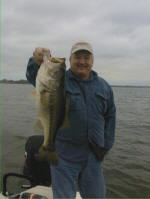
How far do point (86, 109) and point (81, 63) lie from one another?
0.75 metres

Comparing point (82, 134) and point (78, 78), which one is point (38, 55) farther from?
point (82, 134)

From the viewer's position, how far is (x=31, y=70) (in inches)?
131

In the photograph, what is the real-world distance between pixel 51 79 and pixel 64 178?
1.61m

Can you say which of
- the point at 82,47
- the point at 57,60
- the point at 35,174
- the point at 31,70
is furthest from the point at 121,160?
the point at 57,60

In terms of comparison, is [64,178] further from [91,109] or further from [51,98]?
[51,98]

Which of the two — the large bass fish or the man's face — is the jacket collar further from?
the large bass fish

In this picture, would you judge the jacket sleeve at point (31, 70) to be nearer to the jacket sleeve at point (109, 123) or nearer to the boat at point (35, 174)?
the jacket sleeve at point (109, 123)

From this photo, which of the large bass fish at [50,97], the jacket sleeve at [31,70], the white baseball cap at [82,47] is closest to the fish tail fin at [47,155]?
the large bass fish at [50,97]

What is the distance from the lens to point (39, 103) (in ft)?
9.61

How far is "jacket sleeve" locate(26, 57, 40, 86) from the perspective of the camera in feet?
10.6

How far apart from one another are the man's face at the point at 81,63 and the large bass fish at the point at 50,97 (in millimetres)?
704

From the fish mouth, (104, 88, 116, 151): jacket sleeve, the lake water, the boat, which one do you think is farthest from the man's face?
the lake water

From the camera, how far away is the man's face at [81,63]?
12.0ft

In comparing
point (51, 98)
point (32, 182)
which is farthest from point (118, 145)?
point (51, 98)
